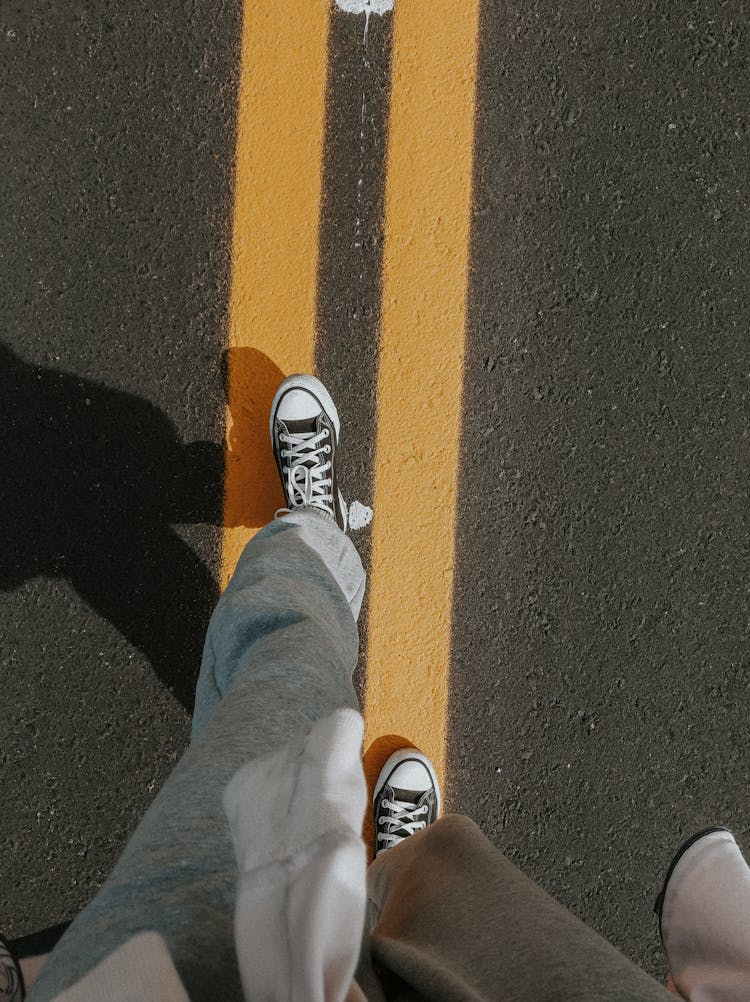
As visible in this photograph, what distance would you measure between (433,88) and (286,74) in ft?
1.18

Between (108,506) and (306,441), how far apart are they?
1.63ft

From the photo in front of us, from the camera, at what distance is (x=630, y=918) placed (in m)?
1.97

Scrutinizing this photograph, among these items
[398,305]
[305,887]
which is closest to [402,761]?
[398,305]

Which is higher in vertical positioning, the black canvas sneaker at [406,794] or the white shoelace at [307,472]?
the white shoelace at [307,472]

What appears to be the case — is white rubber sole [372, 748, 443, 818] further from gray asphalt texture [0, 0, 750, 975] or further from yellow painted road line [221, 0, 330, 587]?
yellow painted road line [221, 0, 330, 587]

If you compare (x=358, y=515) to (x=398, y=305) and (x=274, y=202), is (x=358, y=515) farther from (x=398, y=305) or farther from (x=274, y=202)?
(x=274, y=202)

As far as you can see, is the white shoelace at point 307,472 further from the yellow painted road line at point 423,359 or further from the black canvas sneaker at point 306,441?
the yellow painted road line at point 423,359

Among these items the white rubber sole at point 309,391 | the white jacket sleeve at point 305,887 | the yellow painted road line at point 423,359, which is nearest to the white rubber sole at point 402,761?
the yellow painted road line at point 423,359

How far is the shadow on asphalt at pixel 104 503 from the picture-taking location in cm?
184

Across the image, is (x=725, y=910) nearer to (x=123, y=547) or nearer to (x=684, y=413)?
(x=684, y=413)

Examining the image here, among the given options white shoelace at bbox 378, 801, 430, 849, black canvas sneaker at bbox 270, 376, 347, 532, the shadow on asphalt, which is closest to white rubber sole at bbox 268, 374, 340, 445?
black canvas sneaker at bbox 270, 376, 347, 532

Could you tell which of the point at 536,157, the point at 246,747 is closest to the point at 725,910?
the point at 246,747

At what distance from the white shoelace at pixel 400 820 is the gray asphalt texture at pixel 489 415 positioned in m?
0.12

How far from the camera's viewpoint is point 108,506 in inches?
72.8
